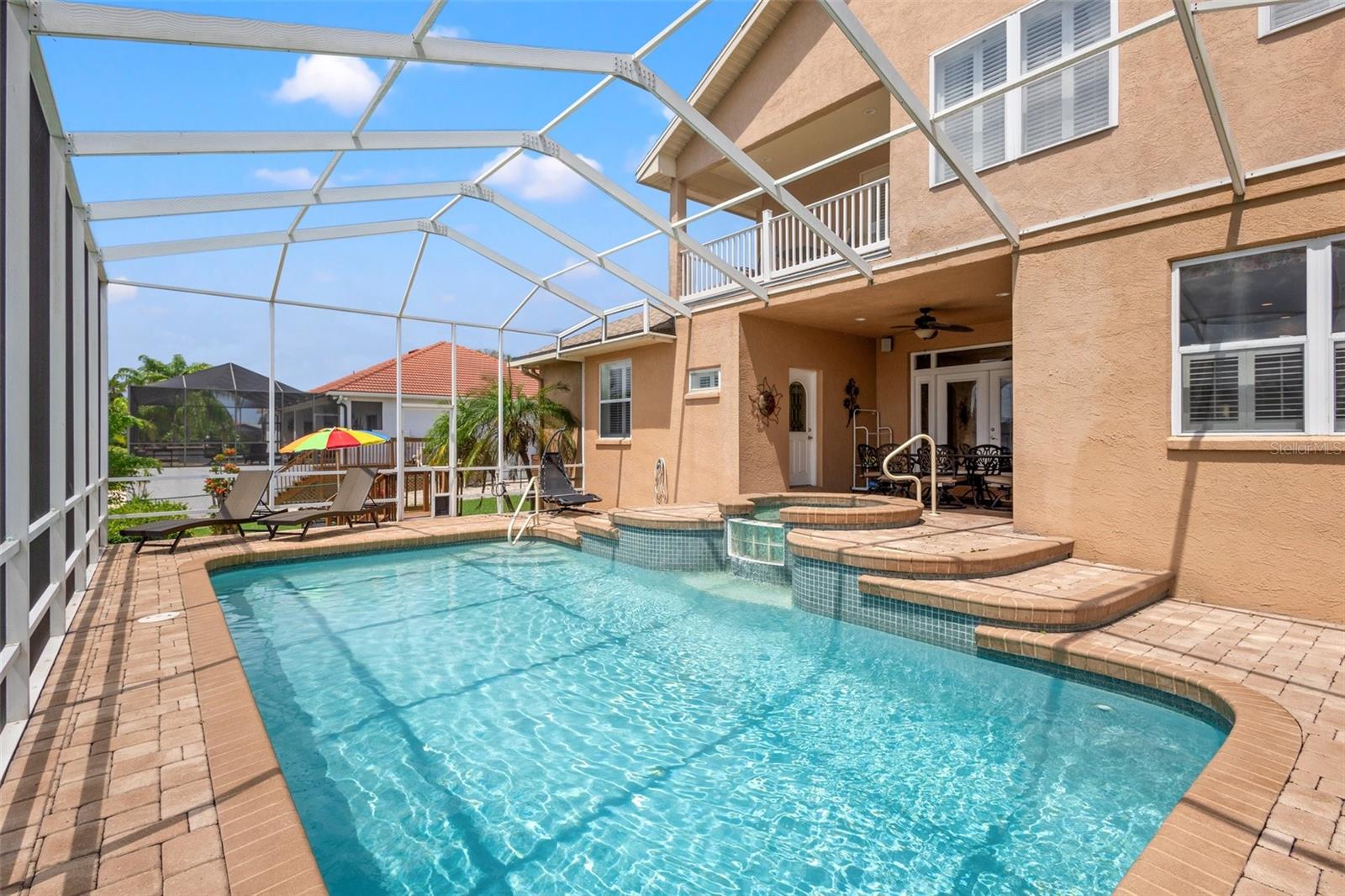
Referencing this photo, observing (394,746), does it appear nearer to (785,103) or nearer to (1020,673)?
(1020,673)

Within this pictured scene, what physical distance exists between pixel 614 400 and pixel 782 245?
4.92m

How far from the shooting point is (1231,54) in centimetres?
593

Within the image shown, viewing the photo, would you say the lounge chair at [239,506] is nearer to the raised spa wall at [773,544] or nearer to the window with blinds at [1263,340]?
the raised spa wall at [773,544]

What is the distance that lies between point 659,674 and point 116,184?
7.52 metres

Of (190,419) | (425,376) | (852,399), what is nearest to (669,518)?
(852,399)

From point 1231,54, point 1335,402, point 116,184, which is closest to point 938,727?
point 1335,402

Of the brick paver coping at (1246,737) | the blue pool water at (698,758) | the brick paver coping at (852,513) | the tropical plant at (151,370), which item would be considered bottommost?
the blue pool water at (698,758)

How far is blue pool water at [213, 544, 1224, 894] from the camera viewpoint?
2941 mm

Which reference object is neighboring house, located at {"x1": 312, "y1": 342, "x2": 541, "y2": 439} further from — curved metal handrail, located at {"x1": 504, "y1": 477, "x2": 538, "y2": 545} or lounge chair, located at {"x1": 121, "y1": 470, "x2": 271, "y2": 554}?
lounge chair, located at {"x1": 121, "y1": 470, "x2": 271, "y2": 554}

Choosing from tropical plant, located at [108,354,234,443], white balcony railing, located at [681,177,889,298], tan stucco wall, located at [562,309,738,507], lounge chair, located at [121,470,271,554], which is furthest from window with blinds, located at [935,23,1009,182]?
tropical plant, located at [108,354,234,443]

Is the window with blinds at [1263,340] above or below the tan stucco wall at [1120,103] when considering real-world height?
below

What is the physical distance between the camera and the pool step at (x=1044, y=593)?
5.16m

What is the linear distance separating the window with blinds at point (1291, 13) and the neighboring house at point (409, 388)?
51.7 feet
